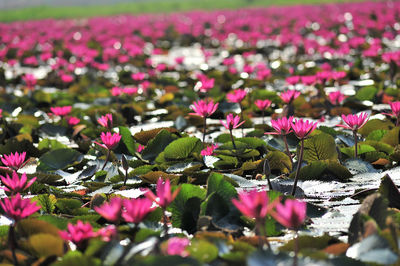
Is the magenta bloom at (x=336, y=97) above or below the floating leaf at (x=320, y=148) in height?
below

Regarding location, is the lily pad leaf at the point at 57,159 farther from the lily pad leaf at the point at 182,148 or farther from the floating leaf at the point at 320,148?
the floating leaf at the point at 320,148

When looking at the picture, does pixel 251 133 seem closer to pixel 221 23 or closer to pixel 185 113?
pixel 185 113

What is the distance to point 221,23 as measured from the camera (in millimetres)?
15453

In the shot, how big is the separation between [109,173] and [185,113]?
1532 mm

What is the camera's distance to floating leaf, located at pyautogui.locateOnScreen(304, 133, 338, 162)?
2.68m

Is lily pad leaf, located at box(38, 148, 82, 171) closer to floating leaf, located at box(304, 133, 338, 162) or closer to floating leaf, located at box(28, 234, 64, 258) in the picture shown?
floating leaf, located at box(304, 133, 338, 162)

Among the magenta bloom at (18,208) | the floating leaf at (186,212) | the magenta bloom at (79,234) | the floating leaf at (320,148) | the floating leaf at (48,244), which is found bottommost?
the floating leaf at (320,148)

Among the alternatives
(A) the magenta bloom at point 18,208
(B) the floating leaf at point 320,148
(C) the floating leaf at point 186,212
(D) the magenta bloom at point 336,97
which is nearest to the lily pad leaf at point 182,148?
(B) the floating leaf at point 320,148

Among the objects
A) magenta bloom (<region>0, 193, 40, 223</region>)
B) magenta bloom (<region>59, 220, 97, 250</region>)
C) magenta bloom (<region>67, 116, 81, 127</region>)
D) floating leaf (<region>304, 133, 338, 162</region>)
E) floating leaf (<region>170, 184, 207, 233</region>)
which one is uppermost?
magenta bloom (<region>0, 193, 40, 223</region>)

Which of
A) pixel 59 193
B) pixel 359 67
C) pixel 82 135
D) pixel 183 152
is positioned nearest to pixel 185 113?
pixel 82 135

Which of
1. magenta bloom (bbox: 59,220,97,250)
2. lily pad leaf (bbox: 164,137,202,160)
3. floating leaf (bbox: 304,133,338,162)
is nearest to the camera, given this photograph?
magenta bloom (bbox: 59,220,97,250)

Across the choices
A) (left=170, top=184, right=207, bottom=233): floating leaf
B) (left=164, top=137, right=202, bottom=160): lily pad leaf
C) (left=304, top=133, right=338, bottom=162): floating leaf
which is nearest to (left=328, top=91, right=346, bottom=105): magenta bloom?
(left=304, top=133, right=338, bottom=162): floating leaf

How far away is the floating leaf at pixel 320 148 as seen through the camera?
2.68 m

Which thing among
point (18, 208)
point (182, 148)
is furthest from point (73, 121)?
point (18, 208)
